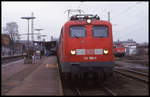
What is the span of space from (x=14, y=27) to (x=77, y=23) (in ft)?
267

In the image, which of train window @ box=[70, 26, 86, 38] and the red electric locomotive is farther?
train window @ box=[70, 26, 86, 38]

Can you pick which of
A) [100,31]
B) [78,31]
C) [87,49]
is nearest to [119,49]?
[100,31]

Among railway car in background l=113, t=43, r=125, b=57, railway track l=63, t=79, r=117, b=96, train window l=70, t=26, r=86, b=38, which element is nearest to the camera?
railway track l=63, t=79, r=117, b=96

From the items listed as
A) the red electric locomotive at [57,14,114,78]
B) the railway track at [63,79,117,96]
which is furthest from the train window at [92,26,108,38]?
the railway track at [63,79,117,96]

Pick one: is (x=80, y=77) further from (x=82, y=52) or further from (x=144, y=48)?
(x=144, y=48)

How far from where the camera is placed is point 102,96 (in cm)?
1163

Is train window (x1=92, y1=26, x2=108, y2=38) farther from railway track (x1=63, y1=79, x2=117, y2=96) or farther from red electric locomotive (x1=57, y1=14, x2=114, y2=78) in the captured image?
railway track (x1=63, y1=79, x2=117, y2=96)

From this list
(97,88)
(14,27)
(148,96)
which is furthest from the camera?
(14,27)

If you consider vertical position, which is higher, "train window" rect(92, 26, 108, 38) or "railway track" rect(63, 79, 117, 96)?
"train window" rect(92, 26, 108, 38)

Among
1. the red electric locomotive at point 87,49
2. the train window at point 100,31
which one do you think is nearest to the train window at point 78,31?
the red electric locomotive at point 87,49

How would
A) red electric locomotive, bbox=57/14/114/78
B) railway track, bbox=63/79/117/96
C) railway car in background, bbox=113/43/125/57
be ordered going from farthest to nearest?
1. railway car in background, bbox=113/43/125/57
2. red electric locomotive, bbox=57/14/114/78
3. railway track, bbox=63/79/117/96

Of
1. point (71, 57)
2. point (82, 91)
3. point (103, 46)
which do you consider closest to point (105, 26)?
point (103, 46)

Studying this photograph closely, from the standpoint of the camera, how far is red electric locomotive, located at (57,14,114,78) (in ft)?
42.9

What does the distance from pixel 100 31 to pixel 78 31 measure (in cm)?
95
